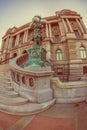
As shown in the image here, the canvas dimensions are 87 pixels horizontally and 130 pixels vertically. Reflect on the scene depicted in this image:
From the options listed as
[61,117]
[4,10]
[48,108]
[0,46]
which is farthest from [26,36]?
[61,117]

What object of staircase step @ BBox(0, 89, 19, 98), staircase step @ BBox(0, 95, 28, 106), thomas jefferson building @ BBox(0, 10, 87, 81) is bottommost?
staircase step @ BBox(0, 95, 28, 106)

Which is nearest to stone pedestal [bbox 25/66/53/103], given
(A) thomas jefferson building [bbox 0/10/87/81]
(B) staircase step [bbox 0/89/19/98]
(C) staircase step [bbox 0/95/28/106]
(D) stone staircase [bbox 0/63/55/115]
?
(D) stone staircase [bbox 0/63/55/115]

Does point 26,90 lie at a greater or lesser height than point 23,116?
greater

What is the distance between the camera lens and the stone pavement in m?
1.51

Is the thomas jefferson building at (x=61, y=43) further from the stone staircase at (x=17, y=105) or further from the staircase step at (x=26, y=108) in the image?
the staircase step at (x=26, y=108)

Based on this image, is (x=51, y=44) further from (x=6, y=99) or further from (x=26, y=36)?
(x=6, y=99)

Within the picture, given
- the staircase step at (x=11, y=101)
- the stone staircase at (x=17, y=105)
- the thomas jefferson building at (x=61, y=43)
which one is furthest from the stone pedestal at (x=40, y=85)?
the thomas jefferson building at (x=61, y=43)

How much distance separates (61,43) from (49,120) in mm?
5556

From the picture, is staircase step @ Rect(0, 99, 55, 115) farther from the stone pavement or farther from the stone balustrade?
the stone balustrade

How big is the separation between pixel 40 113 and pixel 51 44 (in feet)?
17.7

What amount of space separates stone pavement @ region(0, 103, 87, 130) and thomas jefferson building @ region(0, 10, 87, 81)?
5.60ft

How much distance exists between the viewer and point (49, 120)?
1.70 metres

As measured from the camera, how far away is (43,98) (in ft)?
7.50

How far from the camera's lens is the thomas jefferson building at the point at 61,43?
12.1ft
